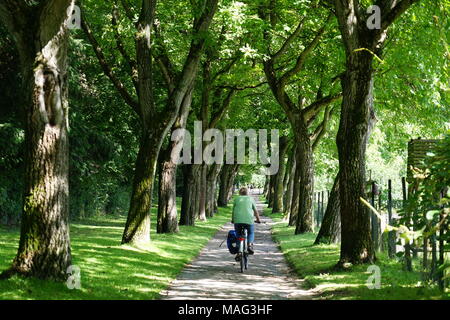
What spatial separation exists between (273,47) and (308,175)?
557 centimetres

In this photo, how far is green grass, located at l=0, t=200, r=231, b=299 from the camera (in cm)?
933

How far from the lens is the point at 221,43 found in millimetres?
25141

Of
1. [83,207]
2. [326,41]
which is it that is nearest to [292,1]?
[326,41]

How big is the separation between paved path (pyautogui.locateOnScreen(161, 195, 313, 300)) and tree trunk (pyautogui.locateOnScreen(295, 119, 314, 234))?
20.5ft

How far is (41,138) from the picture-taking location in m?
9.76

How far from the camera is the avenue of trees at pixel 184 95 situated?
9.81 meters

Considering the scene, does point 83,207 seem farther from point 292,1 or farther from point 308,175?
point 292,1

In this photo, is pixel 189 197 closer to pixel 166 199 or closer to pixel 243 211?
pixel 166 199

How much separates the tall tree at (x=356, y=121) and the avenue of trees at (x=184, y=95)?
0.10 feet

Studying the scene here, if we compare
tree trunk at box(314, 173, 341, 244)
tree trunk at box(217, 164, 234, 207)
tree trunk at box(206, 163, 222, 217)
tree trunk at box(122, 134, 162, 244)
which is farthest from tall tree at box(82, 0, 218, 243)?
tree trunk at box(217, 164, 234, 207)

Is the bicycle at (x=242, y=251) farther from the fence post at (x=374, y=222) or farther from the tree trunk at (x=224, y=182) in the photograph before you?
the tree trunk at (x=224, y=182)

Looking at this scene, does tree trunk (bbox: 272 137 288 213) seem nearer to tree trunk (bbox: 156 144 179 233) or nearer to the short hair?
tree trunk (bbox: 156 144 179 233)

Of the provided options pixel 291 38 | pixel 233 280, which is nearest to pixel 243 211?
pixel 233 280

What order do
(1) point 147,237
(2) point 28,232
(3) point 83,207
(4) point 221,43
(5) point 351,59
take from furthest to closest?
(3) point 83,207
(4) point 221,43
(1) point 147,237
(5) point 351,59
(2) point 28,232
